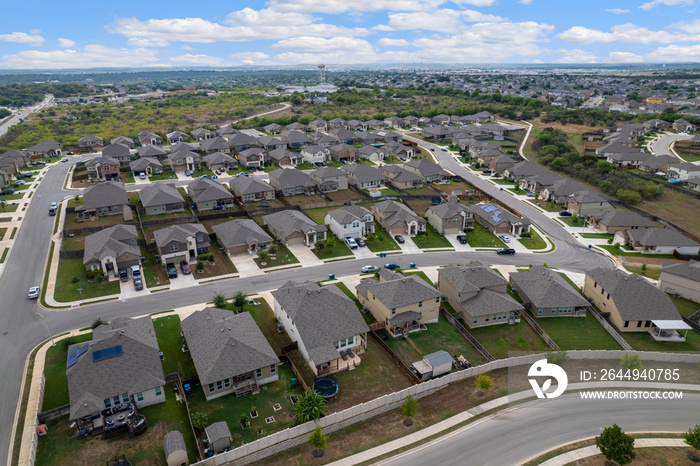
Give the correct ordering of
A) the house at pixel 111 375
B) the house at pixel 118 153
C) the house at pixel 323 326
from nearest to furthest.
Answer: the house at pixel 111 375 < the house at pixel 323 326 < the house at pixel 118 153

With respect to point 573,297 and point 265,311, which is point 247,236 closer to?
point 265,311

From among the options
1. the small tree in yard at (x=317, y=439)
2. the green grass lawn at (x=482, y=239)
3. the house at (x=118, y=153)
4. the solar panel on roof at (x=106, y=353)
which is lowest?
the green grass lawn at (x=482, y=239)

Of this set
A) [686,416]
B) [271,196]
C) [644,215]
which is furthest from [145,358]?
[644,215]

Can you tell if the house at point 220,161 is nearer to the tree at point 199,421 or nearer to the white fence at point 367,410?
the tree at point 199,421

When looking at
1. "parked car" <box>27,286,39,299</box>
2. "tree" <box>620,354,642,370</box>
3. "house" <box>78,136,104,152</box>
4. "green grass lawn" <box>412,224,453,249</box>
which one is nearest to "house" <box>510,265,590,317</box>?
"tree" <box>620,354,642,370</box>

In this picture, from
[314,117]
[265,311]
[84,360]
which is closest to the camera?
[84,360]

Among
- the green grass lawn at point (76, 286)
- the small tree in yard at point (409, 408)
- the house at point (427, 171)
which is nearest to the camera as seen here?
the small tree in yard at point (409, 408)

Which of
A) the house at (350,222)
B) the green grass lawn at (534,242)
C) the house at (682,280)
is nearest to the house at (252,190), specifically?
the house at (350,222)

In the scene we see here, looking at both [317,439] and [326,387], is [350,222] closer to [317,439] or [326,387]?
[326,387]
